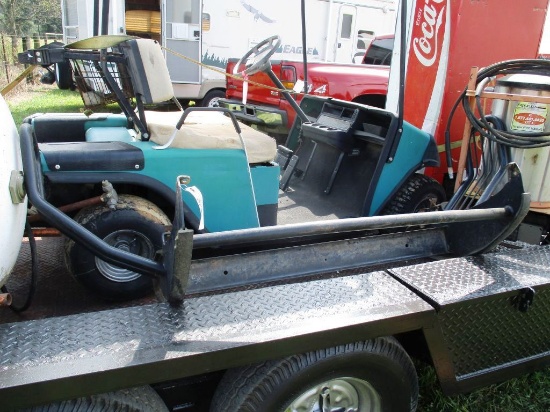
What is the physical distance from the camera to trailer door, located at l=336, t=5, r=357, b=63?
10.7m

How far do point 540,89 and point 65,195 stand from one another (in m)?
2.72

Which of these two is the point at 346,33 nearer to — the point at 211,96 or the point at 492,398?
the point at 211,96

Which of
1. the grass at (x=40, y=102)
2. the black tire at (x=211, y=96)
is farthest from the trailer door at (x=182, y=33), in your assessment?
the grass at (x=40, y=102)

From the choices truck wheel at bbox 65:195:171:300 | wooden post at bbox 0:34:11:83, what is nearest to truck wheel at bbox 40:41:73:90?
truck wheel at bbox 65:195:171:300

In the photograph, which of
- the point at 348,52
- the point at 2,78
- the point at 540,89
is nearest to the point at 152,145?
the point at 540,89

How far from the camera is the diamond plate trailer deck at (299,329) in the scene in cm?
145

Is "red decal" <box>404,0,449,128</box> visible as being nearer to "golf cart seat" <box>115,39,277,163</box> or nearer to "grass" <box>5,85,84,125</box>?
"golf cart seat" <box>115,39,277,163</box>

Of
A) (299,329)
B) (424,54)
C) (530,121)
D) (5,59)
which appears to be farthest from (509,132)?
(5,59)

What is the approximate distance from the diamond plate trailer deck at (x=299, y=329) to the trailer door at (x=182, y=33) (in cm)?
815

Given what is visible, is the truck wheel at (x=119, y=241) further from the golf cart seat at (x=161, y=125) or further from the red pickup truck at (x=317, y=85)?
the red pickup truck at (x=317, y=85)

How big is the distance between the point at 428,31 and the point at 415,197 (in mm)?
1664

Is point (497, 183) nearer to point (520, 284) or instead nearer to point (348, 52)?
point (520, 284)

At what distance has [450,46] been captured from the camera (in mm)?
4172

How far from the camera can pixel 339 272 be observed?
2.56 m
